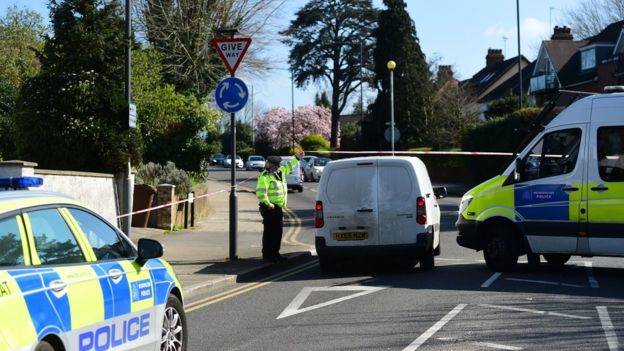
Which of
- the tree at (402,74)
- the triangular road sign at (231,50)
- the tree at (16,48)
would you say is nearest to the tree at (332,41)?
the tree at (402,74)

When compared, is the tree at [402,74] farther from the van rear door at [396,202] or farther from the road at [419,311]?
the van rear door at [396,202]

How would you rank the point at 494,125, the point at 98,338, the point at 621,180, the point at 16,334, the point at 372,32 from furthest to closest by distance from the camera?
the point at 372,32 < the point at 494,125 < the point at 621,180 < the point at 98,338 < the point at 16,334

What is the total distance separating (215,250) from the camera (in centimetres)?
1658

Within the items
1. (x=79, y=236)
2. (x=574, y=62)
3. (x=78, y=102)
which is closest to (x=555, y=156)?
(x=79, y=236)

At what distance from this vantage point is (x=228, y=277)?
12.6 m

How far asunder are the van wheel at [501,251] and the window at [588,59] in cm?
4531

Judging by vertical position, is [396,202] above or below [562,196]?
below

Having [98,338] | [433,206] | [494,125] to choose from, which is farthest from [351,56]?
[98,338]

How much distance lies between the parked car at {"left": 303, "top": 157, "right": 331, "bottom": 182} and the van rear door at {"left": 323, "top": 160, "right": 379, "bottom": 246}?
3629 centimetres

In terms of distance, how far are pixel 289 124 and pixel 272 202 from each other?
79.6 meters

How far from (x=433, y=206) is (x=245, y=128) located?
9852 centimetres

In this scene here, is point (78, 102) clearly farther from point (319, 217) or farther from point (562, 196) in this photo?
point (562, 196)

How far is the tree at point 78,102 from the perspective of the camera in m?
18.4

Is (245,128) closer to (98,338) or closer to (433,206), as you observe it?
(433,206)
